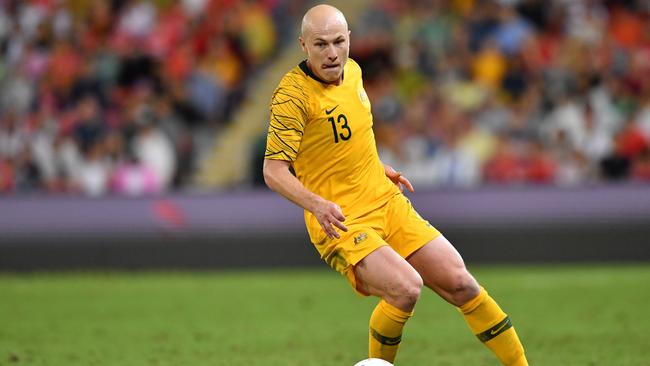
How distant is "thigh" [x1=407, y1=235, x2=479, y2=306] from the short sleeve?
108 cm

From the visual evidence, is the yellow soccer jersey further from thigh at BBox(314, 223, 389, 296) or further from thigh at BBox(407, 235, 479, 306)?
thigh at BBox(407, 235, 479, 306)

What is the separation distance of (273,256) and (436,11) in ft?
18.2

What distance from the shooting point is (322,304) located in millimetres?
12797

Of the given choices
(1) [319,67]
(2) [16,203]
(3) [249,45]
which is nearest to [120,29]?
(3) [249,45]

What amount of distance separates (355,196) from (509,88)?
1091 cm

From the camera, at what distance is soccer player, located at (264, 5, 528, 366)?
6.78 metres

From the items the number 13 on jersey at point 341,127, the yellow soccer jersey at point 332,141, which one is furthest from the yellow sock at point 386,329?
the number 13 on jersey at point 341,127

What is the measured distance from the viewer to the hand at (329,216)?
21.4ft

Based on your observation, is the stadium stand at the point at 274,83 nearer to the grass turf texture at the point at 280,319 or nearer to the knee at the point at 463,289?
the grass turf texture at the point at 280,319

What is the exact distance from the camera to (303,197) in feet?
21.7

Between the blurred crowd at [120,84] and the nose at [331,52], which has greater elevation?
the nose at [331,52]

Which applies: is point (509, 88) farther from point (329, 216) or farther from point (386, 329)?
point (329, 216)

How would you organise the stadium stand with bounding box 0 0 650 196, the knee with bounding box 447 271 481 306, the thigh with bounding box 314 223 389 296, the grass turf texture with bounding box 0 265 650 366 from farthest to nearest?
the stadium stand with bounding box 0 0 650 196
the grass turf texture with bounding box 0 265 650 366
the knee with bounding box 447 271 481 306
the thigh with bounding box 314 223 389 296

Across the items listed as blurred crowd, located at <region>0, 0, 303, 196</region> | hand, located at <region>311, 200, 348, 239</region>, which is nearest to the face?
hand, located at <region>311, 200, 348, 239</region>
